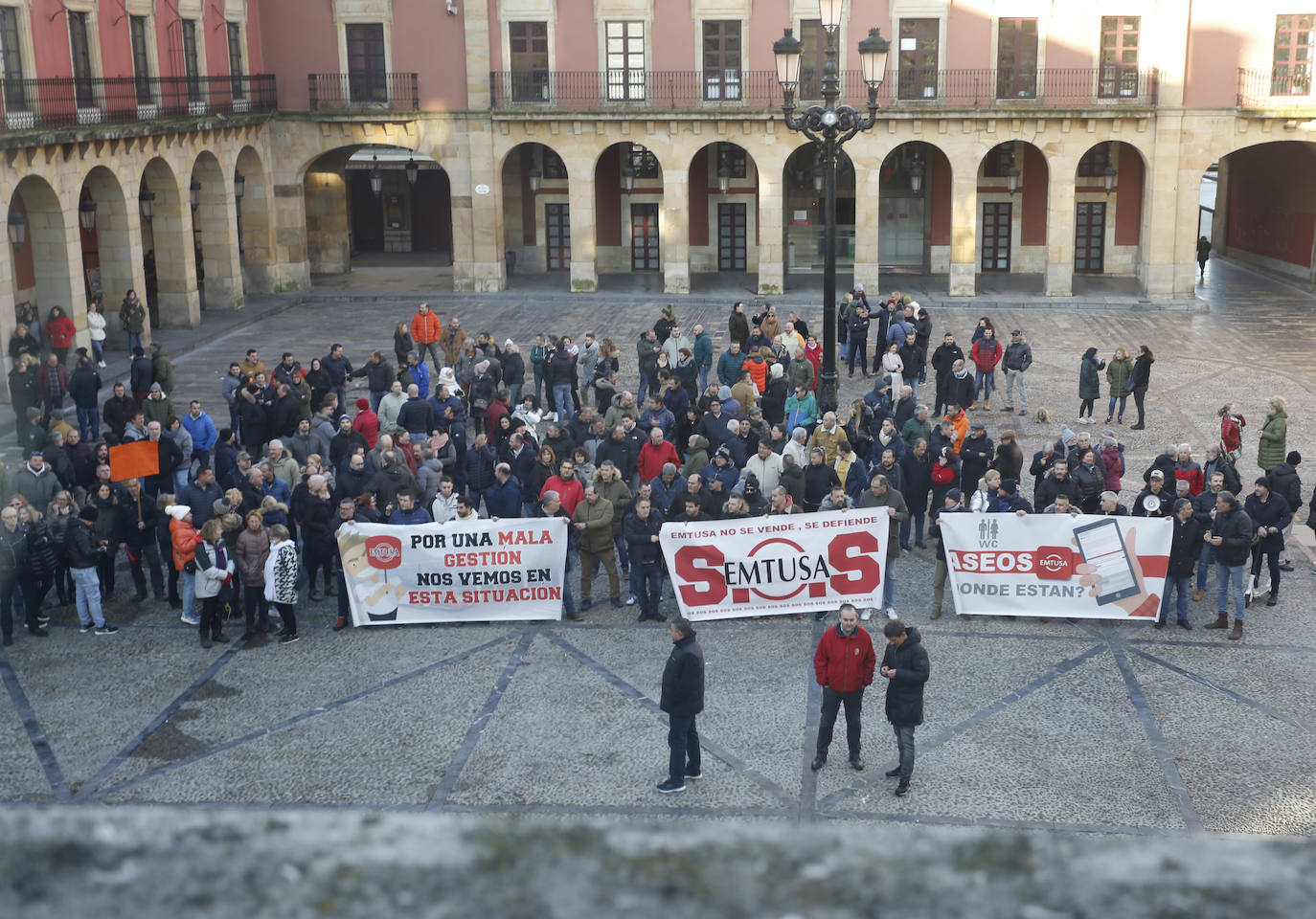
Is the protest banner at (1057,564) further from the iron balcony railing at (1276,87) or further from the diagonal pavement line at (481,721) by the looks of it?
the iron balcony railing at (1276,87)

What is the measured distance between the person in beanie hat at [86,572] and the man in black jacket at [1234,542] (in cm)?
1115

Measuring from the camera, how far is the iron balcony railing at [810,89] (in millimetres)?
36594

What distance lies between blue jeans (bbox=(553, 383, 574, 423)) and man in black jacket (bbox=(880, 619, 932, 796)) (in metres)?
12.7

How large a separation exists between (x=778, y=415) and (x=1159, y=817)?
10939mm

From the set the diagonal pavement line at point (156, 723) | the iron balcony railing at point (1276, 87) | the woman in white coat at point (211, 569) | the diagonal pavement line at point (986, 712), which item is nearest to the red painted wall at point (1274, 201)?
the iron balcony railing at point (1276, 87)

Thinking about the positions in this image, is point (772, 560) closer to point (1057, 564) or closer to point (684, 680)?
point (1057, 564)

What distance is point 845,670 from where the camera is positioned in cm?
1084

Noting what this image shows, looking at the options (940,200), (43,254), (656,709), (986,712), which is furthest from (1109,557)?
(940,200)

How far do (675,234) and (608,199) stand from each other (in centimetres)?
458

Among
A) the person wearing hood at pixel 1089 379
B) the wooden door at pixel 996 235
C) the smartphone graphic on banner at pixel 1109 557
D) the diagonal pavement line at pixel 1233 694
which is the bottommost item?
the diagonal pavement line at pixel 1233 694

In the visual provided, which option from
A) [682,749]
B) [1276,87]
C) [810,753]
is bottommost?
[810,753]

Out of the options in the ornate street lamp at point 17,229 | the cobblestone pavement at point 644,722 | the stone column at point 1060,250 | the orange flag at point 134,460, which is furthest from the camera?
the stone column at point 1060,250

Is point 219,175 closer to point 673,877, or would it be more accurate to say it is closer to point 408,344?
point 408,344

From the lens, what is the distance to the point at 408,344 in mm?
24703
